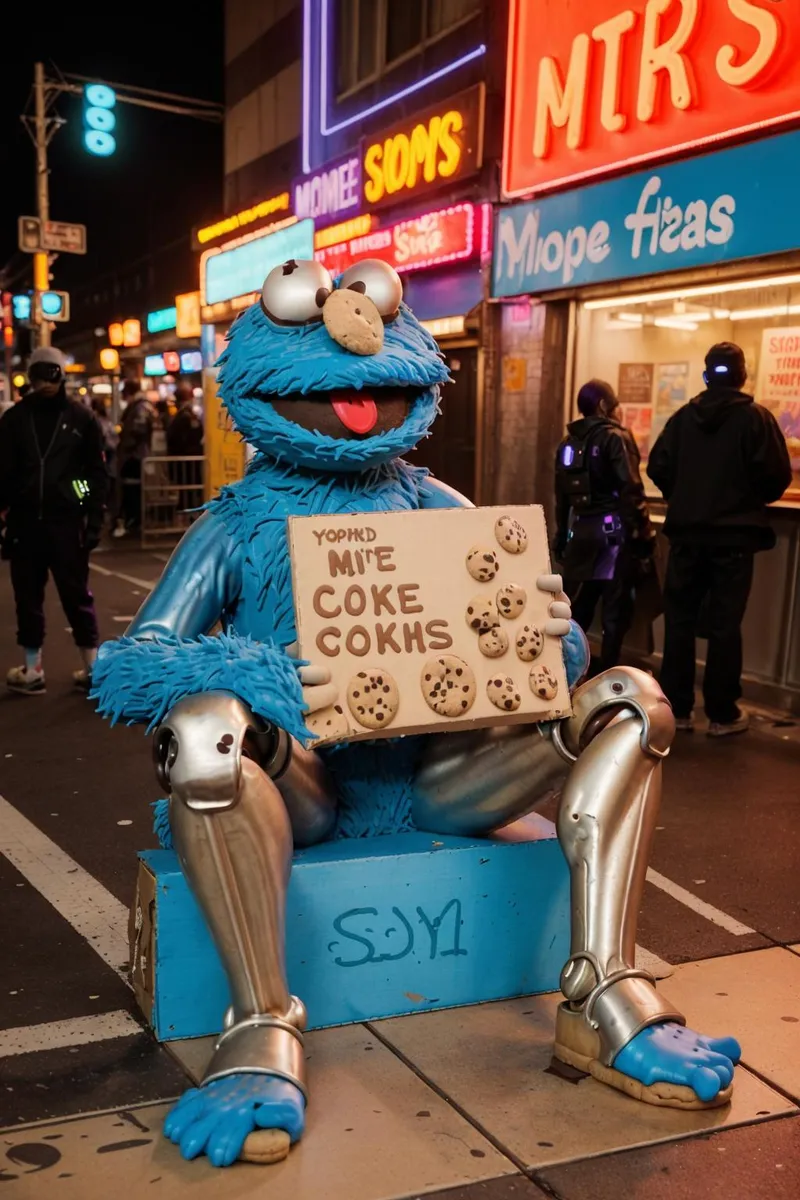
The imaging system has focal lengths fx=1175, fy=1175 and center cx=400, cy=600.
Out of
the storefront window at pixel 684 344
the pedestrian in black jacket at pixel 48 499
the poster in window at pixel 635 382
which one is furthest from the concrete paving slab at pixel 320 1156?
the poster in window at pixel 635 382

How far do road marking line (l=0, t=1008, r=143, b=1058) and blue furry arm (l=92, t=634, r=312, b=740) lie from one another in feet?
2.61

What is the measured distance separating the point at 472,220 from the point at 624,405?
204cm

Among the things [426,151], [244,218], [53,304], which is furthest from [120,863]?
[53,304]

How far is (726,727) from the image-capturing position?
19.6 ft

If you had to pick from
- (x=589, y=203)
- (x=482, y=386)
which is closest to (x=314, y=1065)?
(x=589, y=203)

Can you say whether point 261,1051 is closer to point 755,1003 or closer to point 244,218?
point 755,1003

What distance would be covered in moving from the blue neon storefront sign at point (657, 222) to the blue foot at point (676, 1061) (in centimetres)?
461

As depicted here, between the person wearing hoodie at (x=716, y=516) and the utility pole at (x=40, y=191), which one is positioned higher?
the utility pole at (x=40, y=191)

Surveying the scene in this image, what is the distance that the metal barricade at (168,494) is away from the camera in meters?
14.8

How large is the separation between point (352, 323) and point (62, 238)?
56.1 feet

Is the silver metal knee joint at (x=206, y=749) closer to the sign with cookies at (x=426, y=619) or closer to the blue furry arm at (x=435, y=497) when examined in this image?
the sign with cookies at (x=426, y=619)

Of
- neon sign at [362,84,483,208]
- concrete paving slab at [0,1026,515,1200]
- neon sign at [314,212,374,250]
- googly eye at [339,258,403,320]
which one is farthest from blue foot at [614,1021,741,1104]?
neon sign at [314,212,374,250]

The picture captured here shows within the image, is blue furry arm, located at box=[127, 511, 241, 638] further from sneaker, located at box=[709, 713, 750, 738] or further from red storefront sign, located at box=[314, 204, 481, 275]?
red storefront sign, located at box=[314, 204, 481, 275]

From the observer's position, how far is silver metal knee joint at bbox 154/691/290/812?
7.70ft
